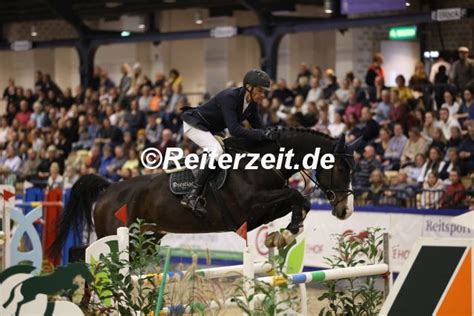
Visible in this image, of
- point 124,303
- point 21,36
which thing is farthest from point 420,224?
point 21,36

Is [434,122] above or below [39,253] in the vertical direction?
above

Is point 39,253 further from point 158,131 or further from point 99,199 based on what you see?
point 158,131

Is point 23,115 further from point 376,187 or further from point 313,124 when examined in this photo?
point 376,187

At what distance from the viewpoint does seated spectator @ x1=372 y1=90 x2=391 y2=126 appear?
16.6m

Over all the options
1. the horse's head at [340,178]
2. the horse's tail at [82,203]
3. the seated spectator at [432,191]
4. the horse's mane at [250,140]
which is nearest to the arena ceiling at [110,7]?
the seated spectator at [432,191]

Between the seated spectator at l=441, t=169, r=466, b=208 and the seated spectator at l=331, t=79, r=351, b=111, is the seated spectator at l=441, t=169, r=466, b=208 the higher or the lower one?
the lower one

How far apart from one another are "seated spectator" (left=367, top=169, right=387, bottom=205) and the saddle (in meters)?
4.73

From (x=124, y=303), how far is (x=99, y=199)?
3867mm

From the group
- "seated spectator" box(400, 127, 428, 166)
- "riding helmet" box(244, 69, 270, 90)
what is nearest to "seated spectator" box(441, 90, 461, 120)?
"seated spectator" box(400, 127, 428, 166)

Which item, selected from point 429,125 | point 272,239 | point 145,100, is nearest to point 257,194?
point 272,239

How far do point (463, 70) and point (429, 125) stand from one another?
1.48 meters

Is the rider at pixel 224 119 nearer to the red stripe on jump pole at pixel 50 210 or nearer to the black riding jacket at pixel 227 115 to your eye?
the black riding jacket at pixel 227 115

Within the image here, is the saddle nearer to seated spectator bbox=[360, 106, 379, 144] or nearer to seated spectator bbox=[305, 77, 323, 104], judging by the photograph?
seated spectator bbox=[360, 106, 379, 144]

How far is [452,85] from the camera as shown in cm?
1630
